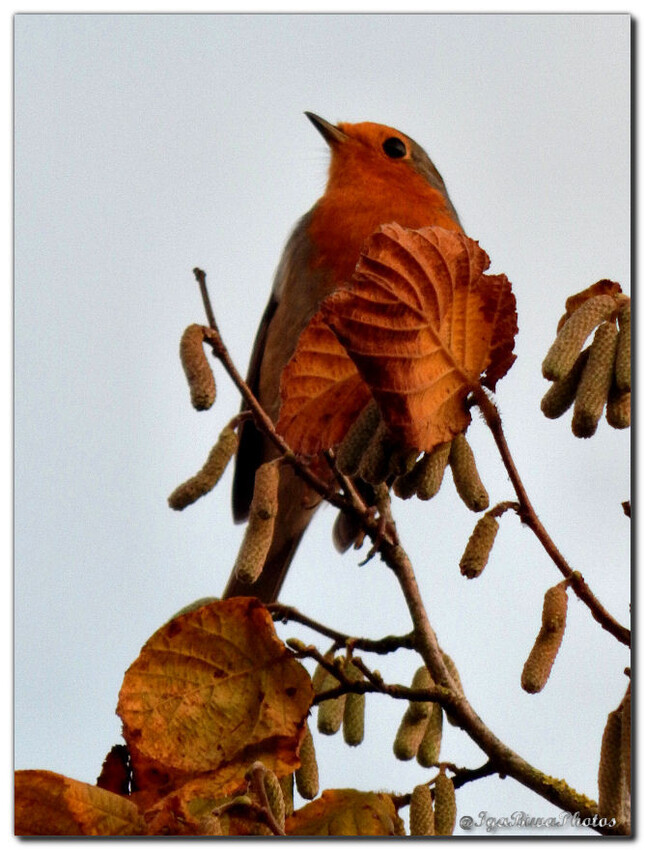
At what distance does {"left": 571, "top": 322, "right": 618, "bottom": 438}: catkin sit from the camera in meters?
1.52

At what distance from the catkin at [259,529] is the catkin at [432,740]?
442 millimetres

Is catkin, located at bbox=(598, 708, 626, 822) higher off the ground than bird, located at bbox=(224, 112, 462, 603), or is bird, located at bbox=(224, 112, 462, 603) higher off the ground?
bird, located at bbox=(224, 112, 462, 603)

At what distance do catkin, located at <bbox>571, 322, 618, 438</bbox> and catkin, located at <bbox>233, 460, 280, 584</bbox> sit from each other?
0.48 metres

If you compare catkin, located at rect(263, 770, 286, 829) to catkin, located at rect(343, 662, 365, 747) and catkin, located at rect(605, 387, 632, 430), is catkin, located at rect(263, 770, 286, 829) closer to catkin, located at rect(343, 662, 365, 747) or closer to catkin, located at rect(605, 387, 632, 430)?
catkin, located at rect(343, 662, 365, 747)

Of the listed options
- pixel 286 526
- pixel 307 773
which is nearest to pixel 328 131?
pixel 286 526

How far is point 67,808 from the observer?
1492 millimetres

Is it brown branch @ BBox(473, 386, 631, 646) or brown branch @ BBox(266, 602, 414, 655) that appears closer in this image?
brown branch @ BBox(473, 386, 631, 646)

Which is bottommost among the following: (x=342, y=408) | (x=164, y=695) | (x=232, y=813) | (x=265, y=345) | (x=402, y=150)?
(x=232, y=813)

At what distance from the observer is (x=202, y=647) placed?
5.65ft

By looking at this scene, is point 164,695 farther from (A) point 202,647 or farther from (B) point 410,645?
(B) point 410,645

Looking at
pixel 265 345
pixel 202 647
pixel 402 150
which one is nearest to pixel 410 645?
pixel 202 647

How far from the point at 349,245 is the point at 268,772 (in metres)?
2.24

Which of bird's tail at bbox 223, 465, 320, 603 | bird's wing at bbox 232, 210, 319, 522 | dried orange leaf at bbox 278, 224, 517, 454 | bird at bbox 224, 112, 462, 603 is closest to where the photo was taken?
dried orange leaf at bbox 278, 224, 517, 454

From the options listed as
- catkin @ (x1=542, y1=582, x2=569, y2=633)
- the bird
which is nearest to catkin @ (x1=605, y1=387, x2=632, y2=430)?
catkin @ (x1=542, y1=582, x2=569, y2=633)
